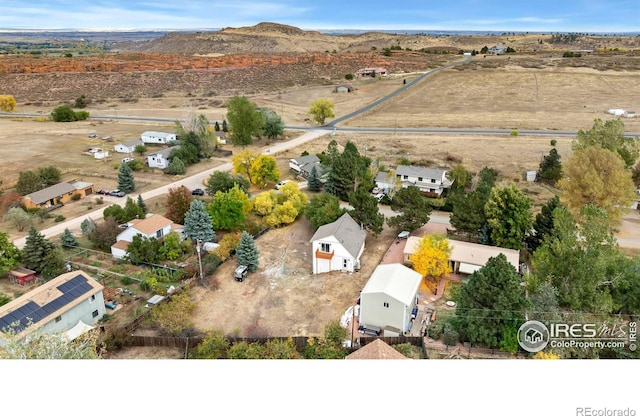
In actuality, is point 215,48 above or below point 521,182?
above

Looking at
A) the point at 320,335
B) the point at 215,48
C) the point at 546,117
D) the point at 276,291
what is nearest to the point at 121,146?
the point at 276,291

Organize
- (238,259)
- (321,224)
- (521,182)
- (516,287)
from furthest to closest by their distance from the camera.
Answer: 1. (521,182)
2. (321,224)
3. (238,259)
4. (516,287)

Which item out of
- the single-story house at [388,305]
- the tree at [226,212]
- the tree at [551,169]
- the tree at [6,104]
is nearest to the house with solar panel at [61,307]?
the tree at [226,212]

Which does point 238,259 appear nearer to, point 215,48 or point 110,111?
point 110,111

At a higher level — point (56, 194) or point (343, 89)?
point (343, 89)

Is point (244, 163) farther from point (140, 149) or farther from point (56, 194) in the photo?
point (140, 149)

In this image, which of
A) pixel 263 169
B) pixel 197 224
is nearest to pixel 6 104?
pixel 263 169

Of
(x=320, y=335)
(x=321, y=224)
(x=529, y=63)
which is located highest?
(x=529, y=63)
